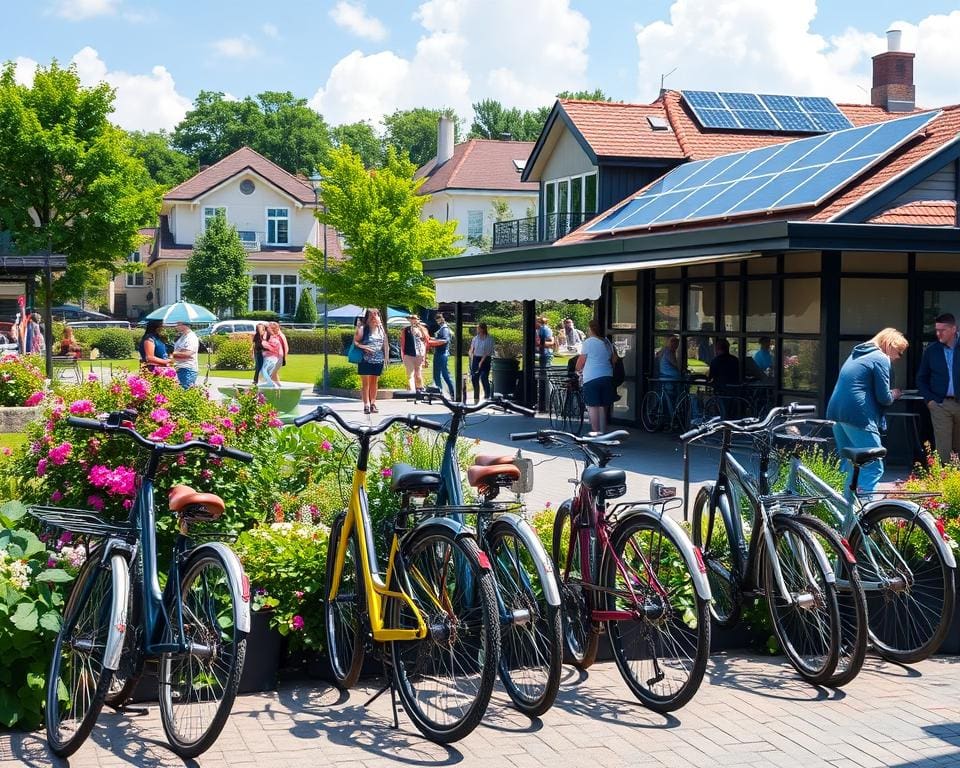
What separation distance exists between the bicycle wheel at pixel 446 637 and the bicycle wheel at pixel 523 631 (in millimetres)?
176

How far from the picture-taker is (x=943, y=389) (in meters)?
12.9

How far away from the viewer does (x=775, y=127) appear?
27.6m

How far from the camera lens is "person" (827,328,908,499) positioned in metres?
8.72

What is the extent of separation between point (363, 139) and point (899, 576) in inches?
4231

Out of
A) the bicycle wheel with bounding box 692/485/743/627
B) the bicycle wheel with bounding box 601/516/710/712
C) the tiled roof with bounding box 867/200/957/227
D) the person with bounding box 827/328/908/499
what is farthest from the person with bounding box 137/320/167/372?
the bicycle wheel with bounding box 601/516/710/712

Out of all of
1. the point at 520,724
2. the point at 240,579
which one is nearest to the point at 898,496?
the point at 520,724

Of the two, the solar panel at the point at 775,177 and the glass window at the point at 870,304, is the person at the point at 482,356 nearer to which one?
the solar panel at the point at 775,177

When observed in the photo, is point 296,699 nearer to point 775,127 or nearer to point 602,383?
point 602,383

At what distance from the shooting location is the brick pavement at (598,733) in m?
4.76

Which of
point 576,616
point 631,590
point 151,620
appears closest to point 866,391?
point 576,616

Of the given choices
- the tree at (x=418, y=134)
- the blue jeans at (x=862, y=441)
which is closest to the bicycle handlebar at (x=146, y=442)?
the blue jeans at (x=862, y=441)

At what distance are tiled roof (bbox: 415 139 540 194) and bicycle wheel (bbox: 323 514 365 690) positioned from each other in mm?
57243

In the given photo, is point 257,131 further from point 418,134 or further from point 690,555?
point 690,555

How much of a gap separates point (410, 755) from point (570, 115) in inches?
999
